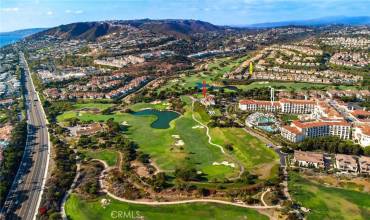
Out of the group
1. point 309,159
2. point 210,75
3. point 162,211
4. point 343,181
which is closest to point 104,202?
point 162,211

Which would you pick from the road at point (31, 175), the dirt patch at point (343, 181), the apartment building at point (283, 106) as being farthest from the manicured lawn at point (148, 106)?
the dirt patch at point (343, 181)

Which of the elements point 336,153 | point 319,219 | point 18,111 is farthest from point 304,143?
point 18,111

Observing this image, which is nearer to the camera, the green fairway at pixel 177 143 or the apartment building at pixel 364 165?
the apartment building at pixel 364 165

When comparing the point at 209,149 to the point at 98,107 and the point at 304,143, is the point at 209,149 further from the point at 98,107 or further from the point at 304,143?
the point at 98,107

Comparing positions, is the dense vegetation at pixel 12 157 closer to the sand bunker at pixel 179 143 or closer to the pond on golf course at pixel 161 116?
the pond on golf course at pixel 161 116

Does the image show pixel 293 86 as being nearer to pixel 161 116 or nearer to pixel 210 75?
pixel 210 75

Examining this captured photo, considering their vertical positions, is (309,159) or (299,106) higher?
(299,106)
